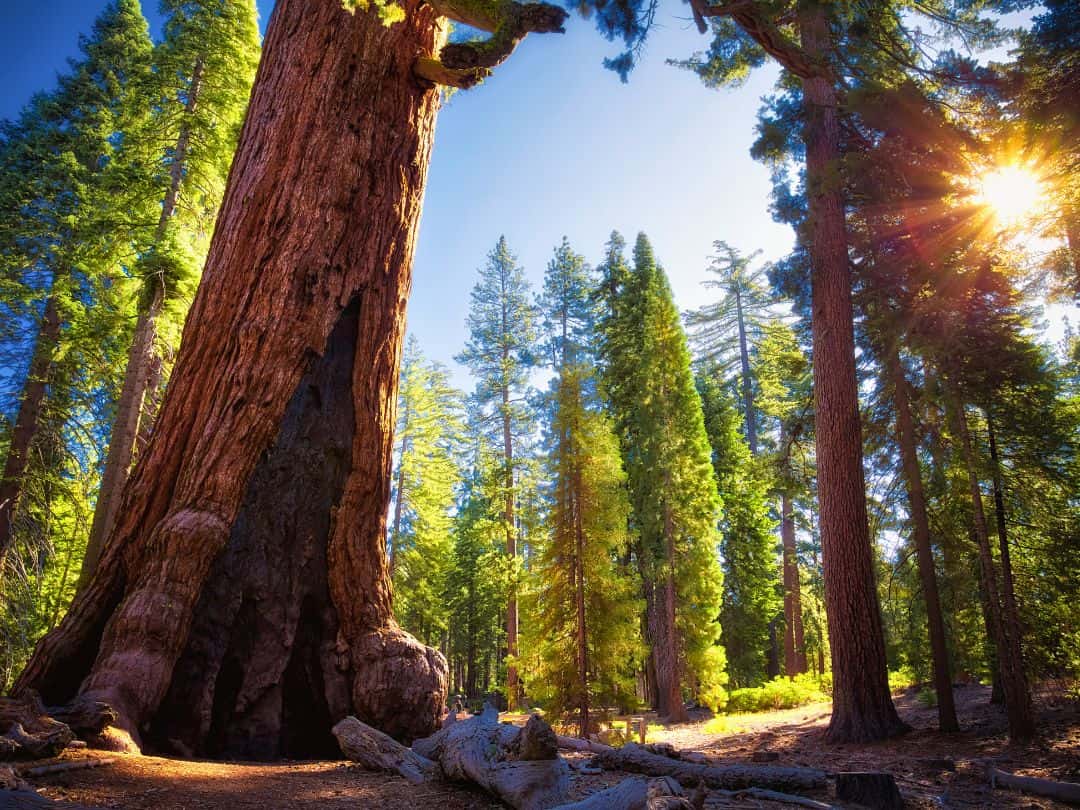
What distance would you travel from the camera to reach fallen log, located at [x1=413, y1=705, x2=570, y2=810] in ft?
9.41

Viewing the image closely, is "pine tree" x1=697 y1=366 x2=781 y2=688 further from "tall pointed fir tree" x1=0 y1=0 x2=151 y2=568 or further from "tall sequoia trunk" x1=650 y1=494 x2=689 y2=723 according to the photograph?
"tall pointed fir tree" x1=0 y1=0 x2=151 y2=568

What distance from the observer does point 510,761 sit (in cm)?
316

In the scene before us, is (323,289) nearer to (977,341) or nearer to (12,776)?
(12,776)

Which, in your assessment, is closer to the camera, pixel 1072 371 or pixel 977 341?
pixel 977 341

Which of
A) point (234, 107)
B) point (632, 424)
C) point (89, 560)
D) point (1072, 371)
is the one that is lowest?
point (89, 560)

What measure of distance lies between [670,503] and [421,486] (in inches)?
395

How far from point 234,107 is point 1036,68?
13018 millimetres

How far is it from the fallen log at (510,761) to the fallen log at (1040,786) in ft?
13.5

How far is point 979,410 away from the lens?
9.09 m

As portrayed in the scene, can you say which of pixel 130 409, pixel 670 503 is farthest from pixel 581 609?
pixel 130 409

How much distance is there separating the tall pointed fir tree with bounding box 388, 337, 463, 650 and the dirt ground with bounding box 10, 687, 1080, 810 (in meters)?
15.7

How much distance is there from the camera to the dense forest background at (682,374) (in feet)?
25.4

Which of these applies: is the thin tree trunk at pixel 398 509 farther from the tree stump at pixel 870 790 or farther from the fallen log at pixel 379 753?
the tree stump at pixel 870 790

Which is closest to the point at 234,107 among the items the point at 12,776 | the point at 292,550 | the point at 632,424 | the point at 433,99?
the point at 433,99
